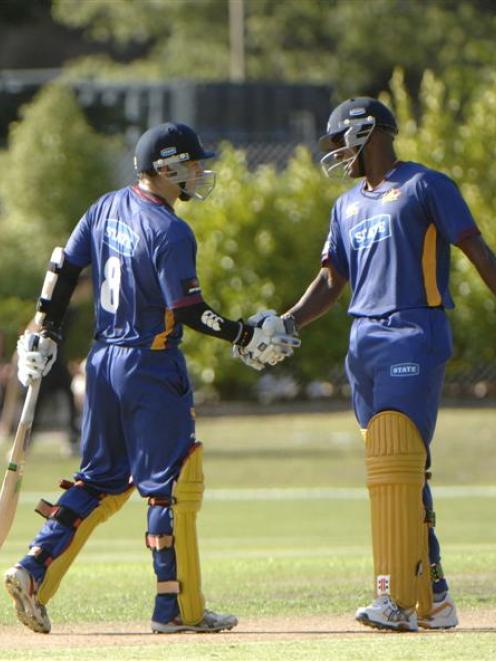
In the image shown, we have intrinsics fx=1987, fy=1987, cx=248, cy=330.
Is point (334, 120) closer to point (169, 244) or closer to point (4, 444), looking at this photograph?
point (169, 244)

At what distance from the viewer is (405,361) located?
7.89m

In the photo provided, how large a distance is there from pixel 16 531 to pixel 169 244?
6.48 meters

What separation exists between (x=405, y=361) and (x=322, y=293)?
816 mm

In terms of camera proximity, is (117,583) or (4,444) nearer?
(117,583)

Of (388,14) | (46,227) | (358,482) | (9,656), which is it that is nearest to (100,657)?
(9,656)

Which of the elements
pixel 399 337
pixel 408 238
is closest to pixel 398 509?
pixel 399 337

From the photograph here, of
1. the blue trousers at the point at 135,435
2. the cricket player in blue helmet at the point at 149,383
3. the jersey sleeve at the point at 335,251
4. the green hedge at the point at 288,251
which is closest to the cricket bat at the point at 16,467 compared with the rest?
the cricket player in blue helmet at the point at 149,383

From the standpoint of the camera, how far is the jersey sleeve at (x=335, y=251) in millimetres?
8406

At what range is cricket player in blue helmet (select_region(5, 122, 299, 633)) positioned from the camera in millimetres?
8000

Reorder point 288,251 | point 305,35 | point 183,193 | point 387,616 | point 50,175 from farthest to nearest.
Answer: point 305,35 < point 50,175 < point 288,251 < point 183,193 < point 387,616

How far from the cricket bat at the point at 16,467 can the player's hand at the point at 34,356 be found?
5 centimetres

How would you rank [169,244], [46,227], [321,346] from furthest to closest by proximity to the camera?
[46,227], [321,346], [169,244]

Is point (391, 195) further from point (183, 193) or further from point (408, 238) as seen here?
point (183, 193)

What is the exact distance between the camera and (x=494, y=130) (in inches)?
975
